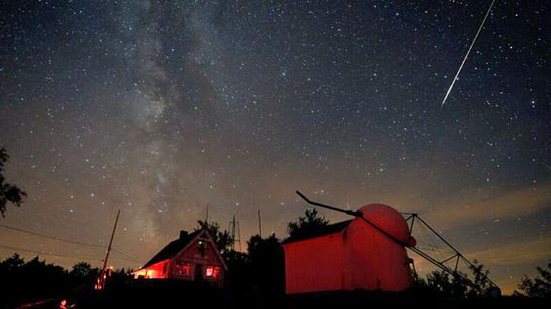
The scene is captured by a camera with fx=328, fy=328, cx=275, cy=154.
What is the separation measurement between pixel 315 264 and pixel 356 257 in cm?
241

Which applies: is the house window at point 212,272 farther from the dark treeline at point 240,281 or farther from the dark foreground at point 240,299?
the dark foreground at point 240,299

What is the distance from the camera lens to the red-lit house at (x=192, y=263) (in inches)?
1305

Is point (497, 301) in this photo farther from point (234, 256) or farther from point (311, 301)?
point (234, 256)

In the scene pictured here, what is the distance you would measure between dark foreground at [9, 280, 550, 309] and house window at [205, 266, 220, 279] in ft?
63.3

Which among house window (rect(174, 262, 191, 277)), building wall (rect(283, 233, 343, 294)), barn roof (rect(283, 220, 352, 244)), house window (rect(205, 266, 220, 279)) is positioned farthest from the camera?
house window (rect(205, 266, 220, 279))

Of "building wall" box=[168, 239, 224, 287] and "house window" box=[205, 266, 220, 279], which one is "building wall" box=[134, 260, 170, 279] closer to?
"building wall" box=[168, 239, 224, 287]

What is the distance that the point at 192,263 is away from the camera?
34.5 metres

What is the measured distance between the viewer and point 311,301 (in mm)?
13398

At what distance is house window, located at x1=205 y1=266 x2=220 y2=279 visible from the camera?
35106 millimetres

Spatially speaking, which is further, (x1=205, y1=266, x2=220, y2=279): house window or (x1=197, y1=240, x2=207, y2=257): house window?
(x1=205, y1=266, x2=220, y2=279): house window

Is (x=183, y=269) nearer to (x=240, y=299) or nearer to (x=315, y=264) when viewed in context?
(x=315, y=264)

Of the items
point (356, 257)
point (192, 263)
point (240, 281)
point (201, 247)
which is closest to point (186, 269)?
point (192, 263)

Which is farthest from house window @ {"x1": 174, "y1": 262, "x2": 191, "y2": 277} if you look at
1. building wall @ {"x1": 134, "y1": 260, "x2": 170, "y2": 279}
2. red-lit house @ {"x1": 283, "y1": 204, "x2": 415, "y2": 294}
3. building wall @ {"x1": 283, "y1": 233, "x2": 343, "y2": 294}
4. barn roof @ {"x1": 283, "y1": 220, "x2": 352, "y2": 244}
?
barn roof @ {"x1": 283, "y1": 220, "x2": 352, "y2": 244}

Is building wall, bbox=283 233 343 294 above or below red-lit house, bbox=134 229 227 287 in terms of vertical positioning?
below
